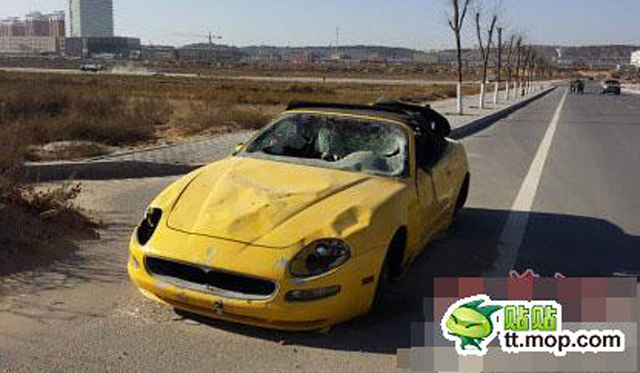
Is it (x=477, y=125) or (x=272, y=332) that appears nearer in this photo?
(x=272, y=332)

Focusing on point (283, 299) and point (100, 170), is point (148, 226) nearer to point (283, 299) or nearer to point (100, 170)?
point (283, 299)

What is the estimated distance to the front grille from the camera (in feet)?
13.9

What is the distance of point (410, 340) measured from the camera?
4512 mm

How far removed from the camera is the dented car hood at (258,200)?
14.7 ft

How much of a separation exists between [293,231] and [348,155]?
169 centimetres

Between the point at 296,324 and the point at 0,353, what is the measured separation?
1.68m

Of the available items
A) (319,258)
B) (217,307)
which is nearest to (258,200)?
(319,258)

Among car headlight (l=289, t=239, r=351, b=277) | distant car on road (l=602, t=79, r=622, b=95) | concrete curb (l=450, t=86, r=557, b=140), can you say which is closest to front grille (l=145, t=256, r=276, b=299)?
car headlight (l=289, t=239, r=351, b=277)

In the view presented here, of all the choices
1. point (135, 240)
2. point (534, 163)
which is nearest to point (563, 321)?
point (135, 240)

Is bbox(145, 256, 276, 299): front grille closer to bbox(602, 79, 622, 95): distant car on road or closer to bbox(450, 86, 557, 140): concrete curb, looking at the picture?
bbox(450, 86, 557, 140): concrete curb

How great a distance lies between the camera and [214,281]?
4320 millimetres

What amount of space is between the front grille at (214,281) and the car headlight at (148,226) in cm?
30

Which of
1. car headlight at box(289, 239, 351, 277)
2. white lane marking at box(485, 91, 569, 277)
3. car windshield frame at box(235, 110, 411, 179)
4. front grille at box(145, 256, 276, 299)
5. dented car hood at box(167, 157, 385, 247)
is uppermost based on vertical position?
car windshield frame at box(235, 110, 411, 179)

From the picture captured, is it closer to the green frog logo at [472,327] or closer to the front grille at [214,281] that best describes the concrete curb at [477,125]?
the green frog logo at [472,327]
